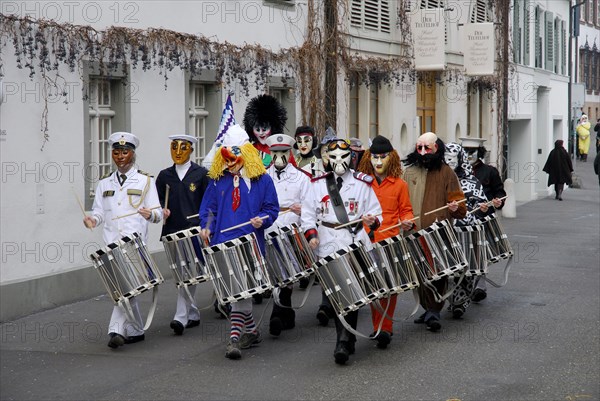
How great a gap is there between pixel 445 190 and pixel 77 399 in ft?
14.4

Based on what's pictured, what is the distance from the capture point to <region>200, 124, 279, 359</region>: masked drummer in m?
9.84

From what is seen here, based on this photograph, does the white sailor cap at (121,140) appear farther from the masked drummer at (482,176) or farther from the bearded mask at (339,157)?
the masked drummer at (482,176)

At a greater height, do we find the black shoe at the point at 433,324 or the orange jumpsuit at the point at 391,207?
the orange jumpsuit at the point at 391,207

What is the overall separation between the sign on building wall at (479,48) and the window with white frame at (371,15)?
4.45m

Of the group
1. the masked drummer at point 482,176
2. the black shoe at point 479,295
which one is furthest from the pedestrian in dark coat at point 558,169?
the black shoe at point 479,295

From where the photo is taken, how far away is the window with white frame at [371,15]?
847 inches

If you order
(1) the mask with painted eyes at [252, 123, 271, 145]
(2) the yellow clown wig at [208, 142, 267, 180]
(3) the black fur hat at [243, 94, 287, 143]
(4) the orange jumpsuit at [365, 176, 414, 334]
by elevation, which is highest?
(3) the black fur hat at [243, 94, 287, 143]

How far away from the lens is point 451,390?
872 centimetres

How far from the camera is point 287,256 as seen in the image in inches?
417

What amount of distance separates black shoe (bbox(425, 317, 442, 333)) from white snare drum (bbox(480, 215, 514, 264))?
1.18 meters

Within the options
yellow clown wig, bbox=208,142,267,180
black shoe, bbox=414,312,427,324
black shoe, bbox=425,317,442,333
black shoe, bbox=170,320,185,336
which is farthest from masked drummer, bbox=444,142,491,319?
black shoe, bbox=170,320,185,336

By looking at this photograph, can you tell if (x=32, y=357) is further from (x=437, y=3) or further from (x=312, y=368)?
(x=437, y=3)

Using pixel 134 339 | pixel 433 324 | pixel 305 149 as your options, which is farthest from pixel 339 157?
pixel 305 149

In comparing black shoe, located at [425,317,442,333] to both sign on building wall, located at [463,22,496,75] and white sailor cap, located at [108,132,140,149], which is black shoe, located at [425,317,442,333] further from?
sign on building wall, located at [463,22,496,75]
